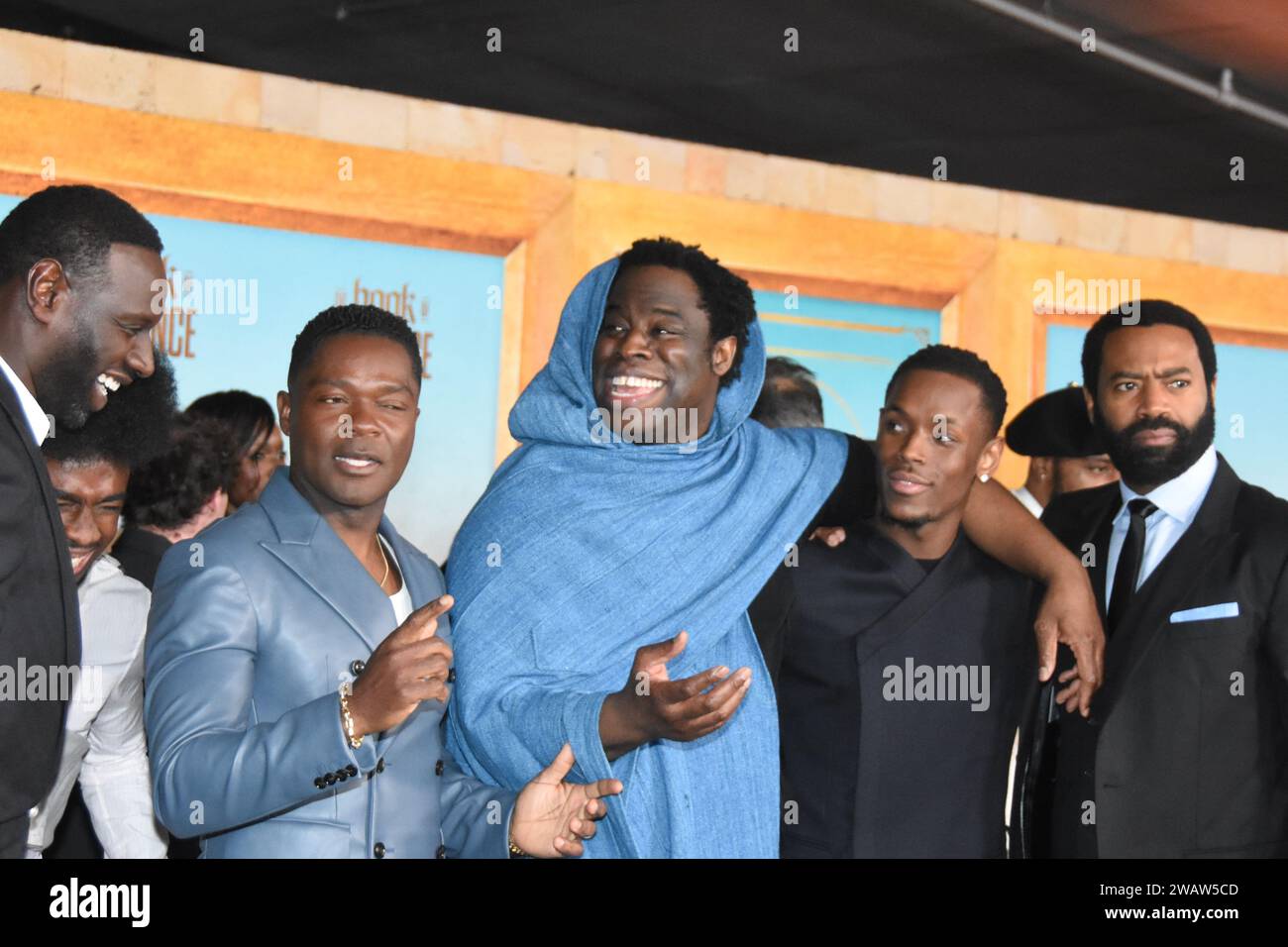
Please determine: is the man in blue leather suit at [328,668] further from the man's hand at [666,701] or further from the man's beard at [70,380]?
the man's beard at [70,380]

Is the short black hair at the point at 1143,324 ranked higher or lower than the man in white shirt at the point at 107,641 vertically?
higher

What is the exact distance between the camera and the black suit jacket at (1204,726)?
108 inches

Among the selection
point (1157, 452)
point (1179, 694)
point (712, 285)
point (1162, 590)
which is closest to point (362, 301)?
point (712, 285)

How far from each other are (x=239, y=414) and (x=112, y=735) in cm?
156

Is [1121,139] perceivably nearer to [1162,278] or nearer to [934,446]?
[1162,278]

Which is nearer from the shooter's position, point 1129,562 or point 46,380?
point 46,380

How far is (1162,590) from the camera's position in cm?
285

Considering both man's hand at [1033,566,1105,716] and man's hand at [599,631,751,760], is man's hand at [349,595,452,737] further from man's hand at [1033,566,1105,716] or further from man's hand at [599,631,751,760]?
man's hand at [1033,566,1105,716]

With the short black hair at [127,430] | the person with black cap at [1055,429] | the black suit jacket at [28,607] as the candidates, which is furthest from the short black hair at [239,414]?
the black suit jacket at [28,607]

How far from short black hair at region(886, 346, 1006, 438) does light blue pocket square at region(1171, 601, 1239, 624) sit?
0.47m

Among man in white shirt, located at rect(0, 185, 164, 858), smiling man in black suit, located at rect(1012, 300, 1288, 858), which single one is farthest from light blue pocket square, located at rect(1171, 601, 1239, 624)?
man in white shirt, located at rect(0, 185, 164, 858)

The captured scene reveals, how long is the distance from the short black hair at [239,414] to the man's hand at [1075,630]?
2.32m

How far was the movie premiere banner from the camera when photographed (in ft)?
15.1

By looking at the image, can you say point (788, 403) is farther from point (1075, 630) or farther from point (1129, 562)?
point (1075, 630)
